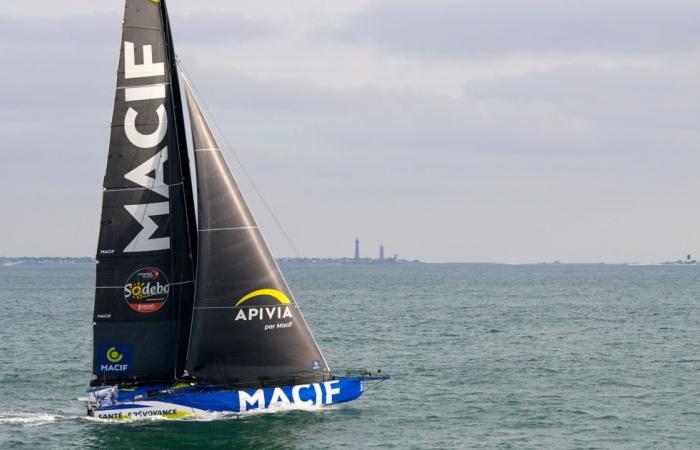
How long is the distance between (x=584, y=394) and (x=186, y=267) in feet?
57.6

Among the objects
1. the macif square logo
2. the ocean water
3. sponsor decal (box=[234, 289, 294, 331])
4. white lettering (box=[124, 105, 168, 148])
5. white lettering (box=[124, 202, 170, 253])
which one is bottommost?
the ocean water

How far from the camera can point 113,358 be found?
32.1 metres

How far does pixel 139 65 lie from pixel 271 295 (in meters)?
8.27

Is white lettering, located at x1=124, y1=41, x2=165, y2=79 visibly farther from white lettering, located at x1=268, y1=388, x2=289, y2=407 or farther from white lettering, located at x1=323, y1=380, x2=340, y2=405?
white lettering, located at x1=323, y1=380, x2=340, y2=405

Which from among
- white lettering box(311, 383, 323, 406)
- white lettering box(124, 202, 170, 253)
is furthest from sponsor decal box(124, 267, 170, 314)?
white lettering box(311, 383, 323, 406)

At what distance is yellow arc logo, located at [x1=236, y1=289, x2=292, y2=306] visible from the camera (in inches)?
1280

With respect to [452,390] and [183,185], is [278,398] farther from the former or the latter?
[452,390]

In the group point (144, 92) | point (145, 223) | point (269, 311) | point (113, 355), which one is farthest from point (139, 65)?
point (113, 355)

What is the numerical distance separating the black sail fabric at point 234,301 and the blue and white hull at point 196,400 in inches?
18.1

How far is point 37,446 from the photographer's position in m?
30.9

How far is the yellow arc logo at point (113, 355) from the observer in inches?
1262

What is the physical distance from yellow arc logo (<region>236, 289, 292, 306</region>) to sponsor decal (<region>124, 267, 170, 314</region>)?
2.42 meters

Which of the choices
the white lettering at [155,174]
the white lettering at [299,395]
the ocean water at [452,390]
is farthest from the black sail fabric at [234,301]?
the ocean water at [452,390]

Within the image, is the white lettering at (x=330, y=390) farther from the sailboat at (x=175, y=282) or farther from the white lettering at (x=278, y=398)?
the white lettering at (x=278, y=398)
